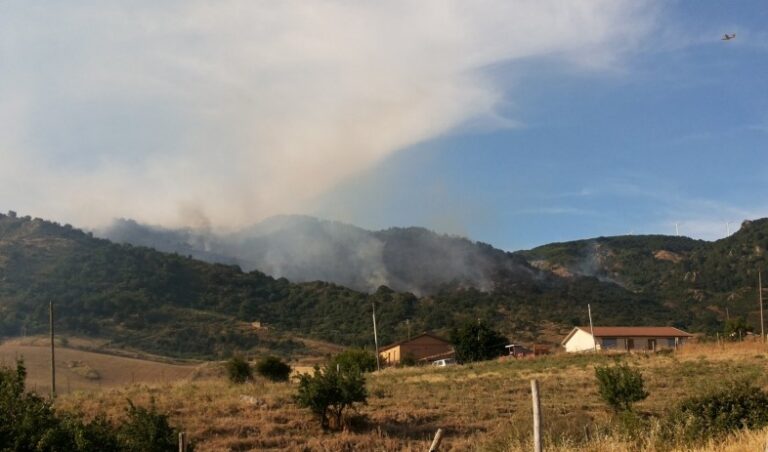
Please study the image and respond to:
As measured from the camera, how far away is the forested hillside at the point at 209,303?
92062 millimetres

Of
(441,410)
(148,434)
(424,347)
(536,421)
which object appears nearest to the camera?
(536,421)

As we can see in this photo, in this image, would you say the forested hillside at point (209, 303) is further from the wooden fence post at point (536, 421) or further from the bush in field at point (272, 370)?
the wooden fence post at point (536, 421)

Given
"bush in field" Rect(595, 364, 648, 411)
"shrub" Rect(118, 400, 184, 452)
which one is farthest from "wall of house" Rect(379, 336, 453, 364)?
"shrub" Rect(118, 400, 184, 452)

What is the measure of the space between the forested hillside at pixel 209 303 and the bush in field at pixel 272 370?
40105 millimetres

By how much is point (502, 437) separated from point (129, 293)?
9717 centimetres

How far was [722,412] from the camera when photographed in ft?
48.9

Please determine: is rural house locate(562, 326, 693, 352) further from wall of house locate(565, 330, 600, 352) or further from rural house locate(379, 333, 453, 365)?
rural house locate(379, 333, 453, 365)

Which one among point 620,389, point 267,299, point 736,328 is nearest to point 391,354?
point 736,328

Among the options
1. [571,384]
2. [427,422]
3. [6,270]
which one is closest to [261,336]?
[6,270]

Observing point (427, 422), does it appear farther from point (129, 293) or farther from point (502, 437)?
point (129, 293)

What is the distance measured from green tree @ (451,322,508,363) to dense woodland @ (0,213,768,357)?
21.8 metres

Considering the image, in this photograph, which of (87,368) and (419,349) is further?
(419,349)

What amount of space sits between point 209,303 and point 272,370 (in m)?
74.2

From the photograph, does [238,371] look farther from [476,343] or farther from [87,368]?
[476,343]
